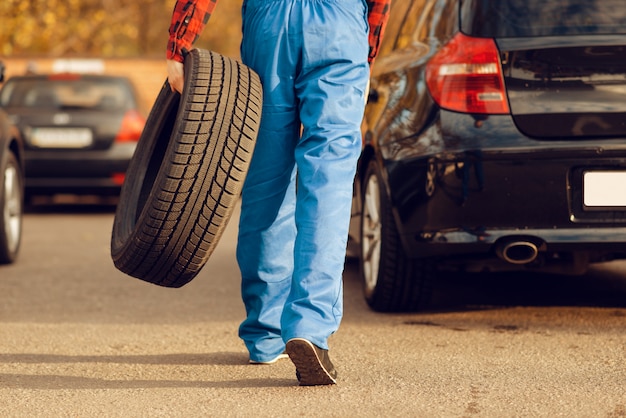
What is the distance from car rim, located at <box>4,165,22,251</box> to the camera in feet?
24.9

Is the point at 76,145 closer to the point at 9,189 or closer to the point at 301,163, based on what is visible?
the point at 9,189

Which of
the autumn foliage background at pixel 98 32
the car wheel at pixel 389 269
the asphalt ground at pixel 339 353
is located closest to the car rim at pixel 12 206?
the asphalt ground at pixel 339 353

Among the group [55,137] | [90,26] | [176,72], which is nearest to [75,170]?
[55,137]

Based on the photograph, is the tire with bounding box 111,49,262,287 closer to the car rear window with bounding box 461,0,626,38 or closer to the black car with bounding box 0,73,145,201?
the car rear window with bounding box 461,0,626,38

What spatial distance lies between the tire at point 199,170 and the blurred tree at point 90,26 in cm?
1749

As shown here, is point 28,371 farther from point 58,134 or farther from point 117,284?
point 58,134

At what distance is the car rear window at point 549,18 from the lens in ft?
16.0

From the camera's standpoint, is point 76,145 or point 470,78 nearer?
point 470,78

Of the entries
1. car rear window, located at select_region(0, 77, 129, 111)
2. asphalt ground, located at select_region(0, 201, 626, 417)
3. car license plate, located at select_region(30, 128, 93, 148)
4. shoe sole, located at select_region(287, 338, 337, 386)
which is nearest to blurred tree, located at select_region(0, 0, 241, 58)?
car rear window, located at select_region(0, 77, 129, 111)

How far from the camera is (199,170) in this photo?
155 inches

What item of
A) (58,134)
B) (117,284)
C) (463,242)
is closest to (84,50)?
(58,134)

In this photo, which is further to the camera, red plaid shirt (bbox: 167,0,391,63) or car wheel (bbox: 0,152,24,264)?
car wheel (bbox: 0,152,24,264)

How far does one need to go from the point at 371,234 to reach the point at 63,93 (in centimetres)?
718

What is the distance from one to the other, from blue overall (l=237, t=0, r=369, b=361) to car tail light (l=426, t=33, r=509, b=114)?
84 cm
